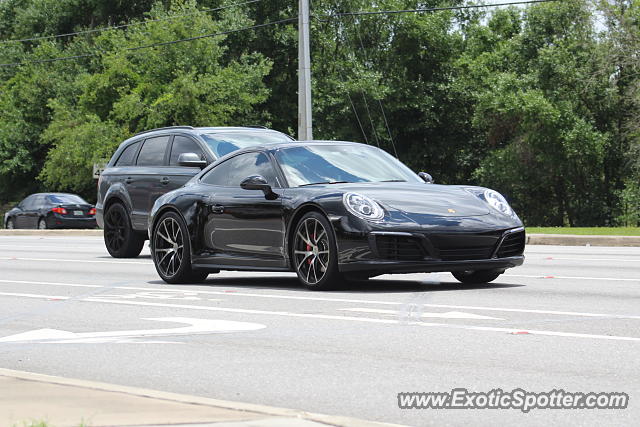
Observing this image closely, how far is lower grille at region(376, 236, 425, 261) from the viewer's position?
1087 cm

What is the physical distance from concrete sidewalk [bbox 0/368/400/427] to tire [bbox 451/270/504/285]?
6.57m

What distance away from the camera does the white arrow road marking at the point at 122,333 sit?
8.48m

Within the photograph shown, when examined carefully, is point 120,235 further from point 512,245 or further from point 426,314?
point 426,314

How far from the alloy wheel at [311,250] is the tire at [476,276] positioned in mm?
1736

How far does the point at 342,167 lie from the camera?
483 inches

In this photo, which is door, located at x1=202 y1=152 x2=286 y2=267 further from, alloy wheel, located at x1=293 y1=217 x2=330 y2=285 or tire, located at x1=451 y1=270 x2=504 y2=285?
tire, located at x1=451 y1=270 x2=504 y2=285

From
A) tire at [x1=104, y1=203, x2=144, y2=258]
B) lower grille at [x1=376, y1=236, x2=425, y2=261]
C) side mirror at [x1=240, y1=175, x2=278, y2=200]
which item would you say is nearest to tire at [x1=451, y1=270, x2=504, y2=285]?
lower grille at [x1=376, y1=236, x2=425, y2=261]

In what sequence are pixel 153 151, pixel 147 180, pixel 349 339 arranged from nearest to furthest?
pixel 349 339
pixel 147 180
pixel 153 151

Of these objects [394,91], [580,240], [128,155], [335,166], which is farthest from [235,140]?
[394,91]

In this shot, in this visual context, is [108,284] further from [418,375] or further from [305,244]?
[418,375]

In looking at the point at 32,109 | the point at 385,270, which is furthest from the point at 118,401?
the point at 32,109

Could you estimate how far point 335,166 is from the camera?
12234 millimetres

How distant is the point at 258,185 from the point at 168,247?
1.98 metres

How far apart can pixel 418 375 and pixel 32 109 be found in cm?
5736
